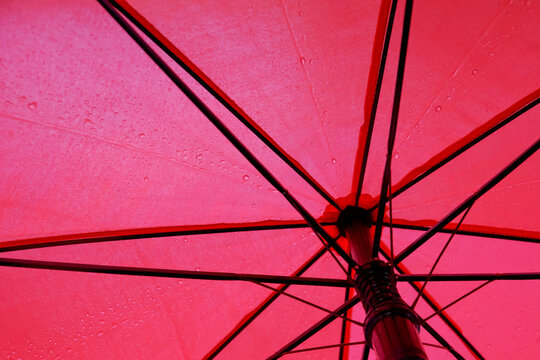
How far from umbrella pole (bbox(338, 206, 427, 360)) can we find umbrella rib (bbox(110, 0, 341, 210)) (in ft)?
2.06

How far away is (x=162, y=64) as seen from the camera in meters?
1.79

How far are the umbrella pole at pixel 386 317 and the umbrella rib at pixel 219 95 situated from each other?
63cm

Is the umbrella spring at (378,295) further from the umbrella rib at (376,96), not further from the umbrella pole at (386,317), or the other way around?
the umbrella rib at (376,96)

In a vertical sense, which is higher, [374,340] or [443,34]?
[443,34]

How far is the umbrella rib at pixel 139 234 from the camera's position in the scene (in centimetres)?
226

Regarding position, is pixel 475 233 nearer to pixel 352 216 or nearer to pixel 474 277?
pixel 474 277

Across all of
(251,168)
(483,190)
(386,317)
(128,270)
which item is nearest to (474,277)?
(483,190)

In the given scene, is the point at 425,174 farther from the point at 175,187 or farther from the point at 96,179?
the point at 96,179

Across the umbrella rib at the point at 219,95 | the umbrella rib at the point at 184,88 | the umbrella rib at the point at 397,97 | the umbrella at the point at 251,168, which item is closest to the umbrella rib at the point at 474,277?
the umbrella at the point at 251,168

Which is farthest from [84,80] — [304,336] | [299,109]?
[304,336]

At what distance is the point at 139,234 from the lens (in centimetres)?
239

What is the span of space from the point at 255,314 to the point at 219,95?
3.84 feet

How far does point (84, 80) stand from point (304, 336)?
4.43 ft

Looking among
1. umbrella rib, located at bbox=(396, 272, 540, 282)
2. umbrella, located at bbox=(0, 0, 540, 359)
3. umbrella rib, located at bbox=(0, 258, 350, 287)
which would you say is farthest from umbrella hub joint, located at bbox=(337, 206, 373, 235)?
umbrella rib, located at bbox=(0, 258, 350, 287)
